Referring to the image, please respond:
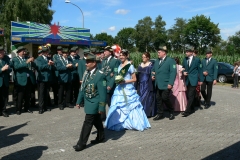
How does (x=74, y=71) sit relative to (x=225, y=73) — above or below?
above

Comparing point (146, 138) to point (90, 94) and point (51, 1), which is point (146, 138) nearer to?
point (90, 94)

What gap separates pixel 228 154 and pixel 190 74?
383 centimetres

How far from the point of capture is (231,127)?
23.8 feet

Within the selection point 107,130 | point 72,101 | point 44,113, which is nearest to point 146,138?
point 107,130

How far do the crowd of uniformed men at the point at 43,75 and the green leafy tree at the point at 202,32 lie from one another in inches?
3140

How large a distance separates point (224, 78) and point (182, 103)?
1375 centimetres

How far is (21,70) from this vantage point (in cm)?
875

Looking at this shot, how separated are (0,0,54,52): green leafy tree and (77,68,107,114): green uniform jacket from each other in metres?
29.0

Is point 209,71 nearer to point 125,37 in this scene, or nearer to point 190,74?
point 190,74

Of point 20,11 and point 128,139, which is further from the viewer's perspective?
point 20,11

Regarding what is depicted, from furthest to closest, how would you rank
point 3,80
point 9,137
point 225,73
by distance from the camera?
point 225,73
point 3,80
point 9,137

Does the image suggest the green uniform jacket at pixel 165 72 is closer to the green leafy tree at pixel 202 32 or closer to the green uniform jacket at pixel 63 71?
the green uniform jacket at pixel 63 71

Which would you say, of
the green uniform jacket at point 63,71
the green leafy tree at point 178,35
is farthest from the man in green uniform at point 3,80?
the green leafy tree at point 178,35

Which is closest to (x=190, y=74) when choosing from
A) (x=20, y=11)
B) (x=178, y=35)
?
(x=20, y=11)
